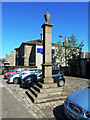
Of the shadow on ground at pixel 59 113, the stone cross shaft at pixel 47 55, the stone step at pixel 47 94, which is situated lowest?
the shadow on ground at pixel 59 113

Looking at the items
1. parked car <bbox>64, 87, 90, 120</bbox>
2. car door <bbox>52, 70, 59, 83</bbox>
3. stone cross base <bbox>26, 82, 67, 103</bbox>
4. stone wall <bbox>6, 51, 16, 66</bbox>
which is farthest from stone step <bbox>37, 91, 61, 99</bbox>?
stone wall <bbox>6, 51, 16, 66</bbox>

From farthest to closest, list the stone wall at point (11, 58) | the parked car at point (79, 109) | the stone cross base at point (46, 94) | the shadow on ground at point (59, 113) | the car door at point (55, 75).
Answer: the stone wall at point (11, 58)
the car door at point (55, 75)
the stone cross base at point (46, 94)
the shadow on ground at point (59, 113)
the parked car at point (79, 109)

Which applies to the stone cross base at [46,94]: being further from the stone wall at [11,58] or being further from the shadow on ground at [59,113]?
the stone wall at [11,58]

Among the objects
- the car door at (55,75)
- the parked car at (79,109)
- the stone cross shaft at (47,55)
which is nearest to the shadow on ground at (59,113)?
the parked car at (79,109)

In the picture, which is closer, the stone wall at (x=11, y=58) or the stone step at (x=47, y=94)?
the stone step at (x=47, y=94)

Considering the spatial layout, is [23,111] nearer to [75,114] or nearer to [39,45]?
[75,114]

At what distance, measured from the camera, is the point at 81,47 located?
18.8m

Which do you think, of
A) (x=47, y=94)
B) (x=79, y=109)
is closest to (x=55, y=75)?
(x=47, y=94)

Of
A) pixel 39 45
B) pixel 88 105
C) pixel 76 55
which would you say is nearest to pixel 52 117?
pixel 88 105

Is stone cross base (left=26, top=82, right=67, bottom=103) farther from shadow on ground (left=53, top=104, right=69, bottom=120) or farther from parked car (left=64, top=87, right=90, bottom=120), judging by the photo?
parked car (left=64, top=87, right=90, bottom=120)

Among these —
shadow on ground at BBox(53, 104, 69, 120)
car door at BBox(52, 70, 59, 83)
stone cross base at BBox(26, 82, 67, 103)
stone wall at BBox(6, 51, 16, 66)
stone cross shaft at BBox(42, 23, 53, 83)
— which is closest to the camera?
shadow on ground at BBox(53, 104, 69, 120)

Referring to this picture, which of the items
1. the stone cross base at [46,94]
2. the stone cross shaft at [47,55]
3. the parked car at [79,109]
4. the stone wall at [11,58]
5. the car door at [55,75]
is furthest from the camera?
the stone wall at [11,58]

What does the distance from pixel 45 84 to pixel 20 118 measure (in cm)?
271

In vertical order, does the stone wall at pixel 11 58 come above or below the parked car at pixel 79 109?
above
